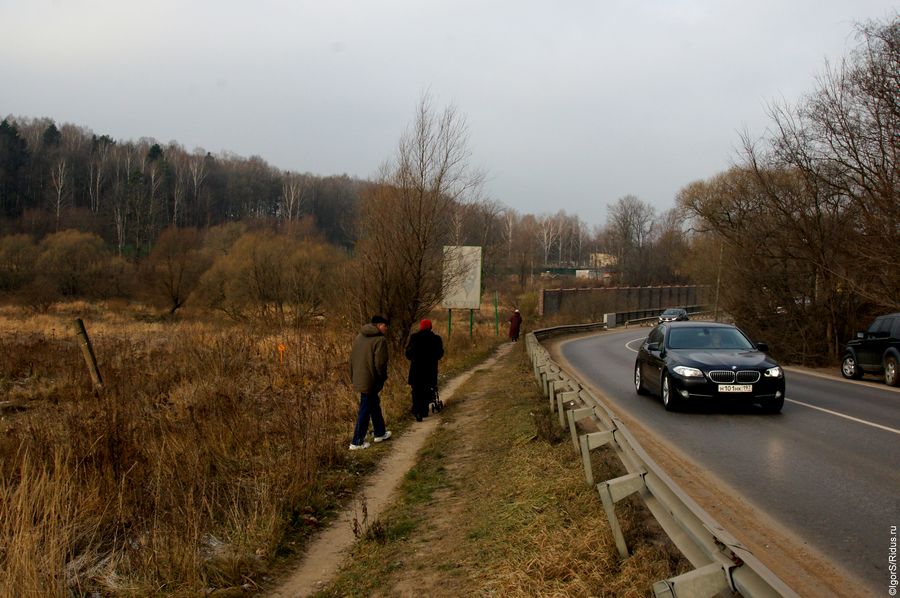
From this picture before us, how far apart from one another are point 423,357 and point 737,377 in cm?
536

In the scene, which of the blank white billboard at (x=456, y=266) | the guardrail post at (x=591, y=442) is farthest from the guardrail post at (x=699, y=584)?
the blank white billboard at (x=456, y=266)

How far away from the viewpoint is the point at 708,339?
12.7 meters

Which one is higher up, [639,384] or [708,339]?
[708,339]

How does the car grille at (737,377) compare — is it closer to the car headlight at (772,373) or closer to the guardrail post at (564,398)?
the car headlight at (772,373)

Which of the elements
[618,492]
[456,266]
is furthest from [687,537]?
[456,266]

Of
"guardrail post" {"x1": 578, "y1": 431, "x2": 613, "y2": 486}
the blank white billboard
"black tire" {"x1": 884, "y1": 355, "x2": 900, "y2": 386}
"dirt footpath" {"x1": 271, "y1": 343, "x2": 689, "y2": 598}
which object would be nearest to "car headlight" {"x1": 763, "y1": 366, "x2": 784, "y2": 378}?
"dirt footpath" {"x1": 271, "y1": 343, "x2": 689, "y2": 598}

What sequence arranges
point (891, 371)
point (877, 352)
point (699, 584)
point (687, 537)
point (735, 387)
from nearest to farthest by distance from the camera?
point (699, 584) → point (687, 537) → point (735, 387) → point (891, 371) → point (877, 352)

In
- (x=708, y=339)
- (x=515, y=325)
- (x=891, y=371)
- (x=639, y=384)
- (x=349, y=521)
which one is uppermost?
(x=708, y=339)

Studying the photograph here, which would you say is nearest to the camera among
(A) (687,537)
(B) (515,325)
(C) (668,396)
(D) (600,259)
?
(A) (687,537)

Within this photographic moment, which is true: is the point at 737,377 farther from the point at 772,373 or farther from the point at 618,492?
the point at 618,492

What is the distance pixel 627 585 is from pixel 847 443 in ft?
22.1

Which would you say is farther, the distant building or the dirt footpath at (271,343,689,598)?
the distant building

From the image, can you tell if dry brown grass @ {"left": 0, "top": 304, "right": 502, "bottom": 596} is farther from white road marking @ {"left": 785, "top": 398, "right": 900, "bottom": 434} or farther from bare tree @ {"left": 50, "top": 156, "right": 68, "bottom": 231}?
bare tree @ {"left": 50, "top": 156, "right": 68, "bottom": 231}

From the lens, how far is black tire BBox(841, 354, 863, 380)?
62.3 feet
